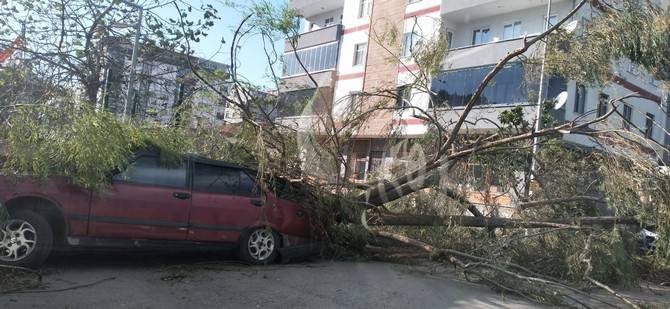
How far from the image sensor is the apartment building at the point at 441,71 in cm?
1035

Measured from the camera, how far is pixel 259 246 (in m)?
7.87

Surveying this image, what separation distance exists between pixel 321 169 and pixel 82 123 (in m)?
3.95

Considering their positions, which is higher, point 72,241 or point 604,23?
point 604,23

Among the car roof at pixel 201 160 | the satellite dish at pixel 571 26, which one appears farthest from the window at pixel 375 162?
the satellite dish at pixel 571 26

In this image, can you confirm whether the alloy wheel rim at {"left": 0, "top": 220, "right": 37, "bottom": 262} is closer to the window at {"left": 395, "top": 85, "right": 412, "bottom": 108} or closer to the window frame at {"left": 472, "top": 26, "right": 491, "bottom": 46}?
the window at {"left": 395, "top": 85, "right": 412, "bottom": 108}

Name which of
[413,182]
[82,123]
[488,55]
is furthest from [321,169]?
[488,55]

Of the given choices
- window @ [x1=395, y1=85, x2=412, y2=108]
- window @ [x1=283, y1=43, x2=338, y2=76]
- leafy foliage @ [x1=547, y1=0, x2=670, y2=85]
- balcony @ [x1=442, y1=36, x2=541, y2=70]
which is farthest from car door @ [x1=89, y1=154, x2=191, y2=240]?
window @ [x1=283, y1=43, x2=338, y2=76]

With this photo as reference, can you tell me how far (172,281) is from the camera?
6492 millimetres

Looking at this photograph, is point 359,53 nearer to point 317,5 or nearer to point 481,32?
point 481,32

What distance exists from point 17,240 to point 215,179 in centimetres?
243

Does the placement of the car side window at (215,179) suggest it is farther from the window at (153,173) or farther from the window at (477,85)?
the window at (477,85)

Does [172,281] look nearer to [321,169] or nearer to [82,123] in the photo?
[82,123]

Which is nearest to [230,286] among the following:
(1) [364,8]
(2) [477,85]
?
(2) [477,85]

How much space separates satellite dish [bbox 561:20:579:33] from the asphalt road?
15.0 ft
